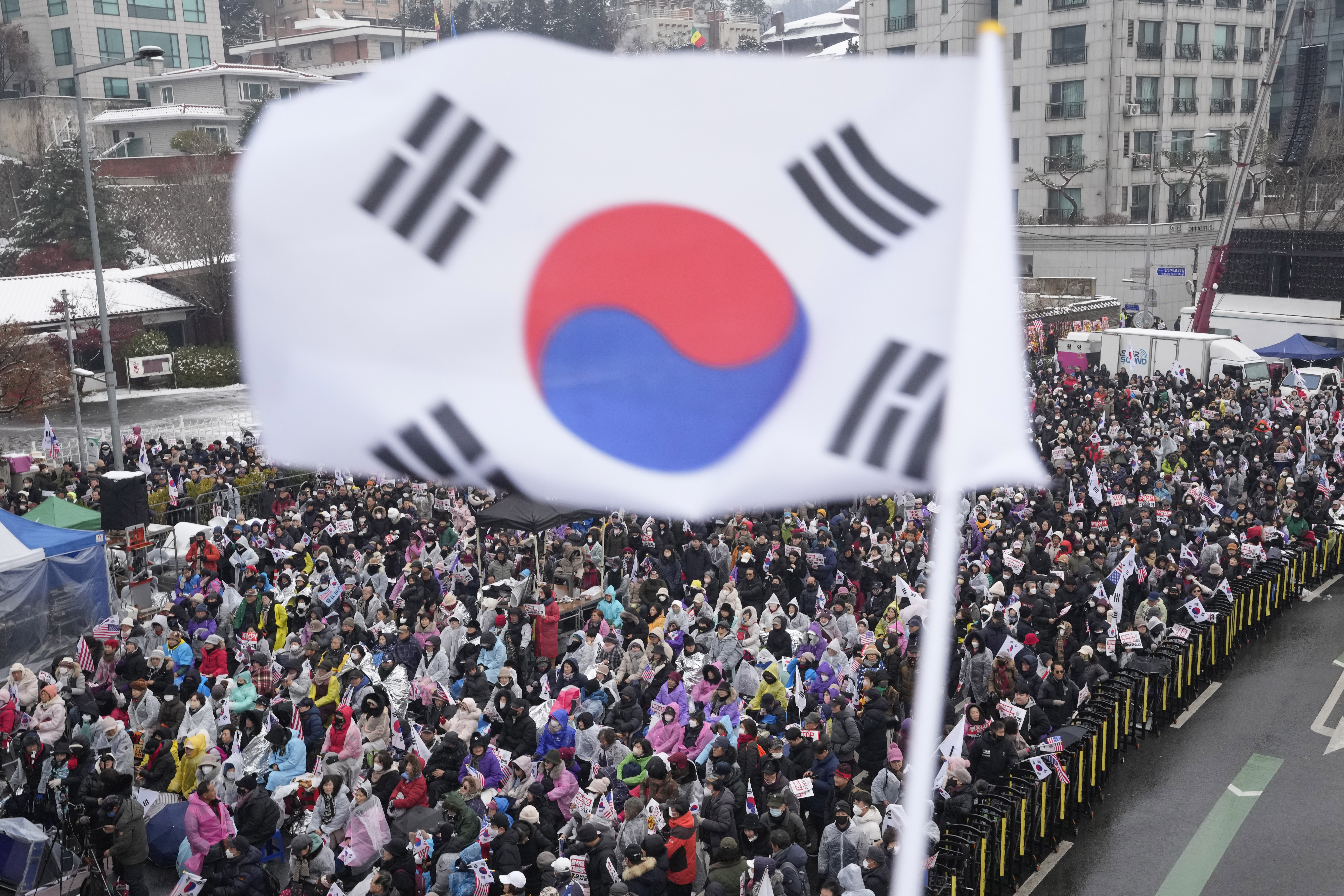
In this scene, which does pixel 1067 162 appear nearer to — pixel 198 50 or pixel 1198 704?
pixel 198 50

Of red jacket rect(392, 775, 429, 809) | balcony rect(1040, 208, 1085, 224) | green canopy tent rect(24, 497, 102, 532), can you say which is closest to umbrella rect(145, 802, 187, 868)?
red jacket rect(392, 775, 429, 809)

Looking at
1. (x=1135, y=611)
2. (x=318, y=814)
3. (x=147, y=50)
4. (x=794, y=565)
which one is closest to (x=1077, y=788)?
(x=1135, y=611)

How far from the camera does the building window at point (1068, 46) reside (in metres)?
56.9

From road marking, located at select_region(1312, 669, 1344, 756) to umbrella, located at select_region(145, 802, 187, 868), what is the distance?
1159cm

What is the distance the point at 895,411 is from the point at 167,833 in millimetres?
9910

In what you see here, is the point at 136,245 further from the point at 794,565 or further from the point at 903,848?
the point at 903,848

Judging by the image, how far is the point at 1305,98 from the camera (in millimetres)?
41938

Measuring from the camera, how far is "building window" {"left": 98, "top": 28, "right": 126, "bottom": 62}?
6381 centimetres

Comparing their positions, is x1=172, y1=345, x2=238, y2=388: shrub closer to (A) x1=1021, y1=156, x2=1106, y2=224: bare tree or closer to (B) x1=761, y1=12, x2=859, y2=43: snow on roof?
(A) x1=1021, y1=156, x2=1106, y2=224: bare tree

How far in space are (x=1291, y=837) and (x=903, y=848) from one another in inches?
428

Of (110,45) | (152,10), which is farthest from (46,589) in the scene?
(152,10)

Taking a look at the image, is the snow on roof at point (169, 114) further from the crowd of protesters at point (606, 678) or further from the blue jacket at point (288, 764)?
the blue jacket at point (288, 764)

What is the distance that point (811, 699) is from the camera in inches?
510

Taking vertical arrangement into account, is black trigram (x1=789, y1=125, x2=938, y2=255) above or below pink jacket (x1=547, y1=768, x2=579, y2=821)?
above
